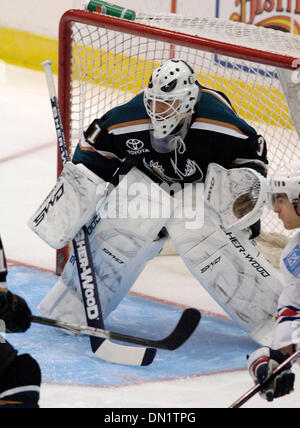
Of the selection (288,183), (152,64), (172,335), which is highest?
(288,183)

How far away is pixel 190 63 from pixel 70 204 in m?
0.85

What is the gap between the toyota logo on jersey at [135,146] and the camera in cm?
338

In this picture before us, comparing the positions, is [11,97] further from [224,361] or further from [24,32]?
[224,361]

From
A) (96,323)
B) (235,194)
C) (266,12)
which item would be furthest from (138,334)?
(266,12)

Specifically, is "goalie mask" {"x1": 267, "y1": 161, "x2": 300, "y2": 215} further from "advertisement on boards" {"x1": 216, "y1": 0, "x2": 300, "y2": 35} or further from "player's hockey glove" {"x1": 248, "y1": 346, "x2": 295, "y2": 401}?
"advertisement on boards" {"x1": 216, "y1": 0, "x2": 300, "y2": 35}

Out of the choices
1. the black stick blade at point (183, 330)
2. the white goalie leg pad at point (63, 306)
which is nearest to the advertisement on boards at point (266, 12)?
the white goalie leg pad at point (63, 306)

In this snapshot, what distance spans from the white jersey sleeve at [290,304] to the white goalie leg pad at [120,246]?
89cm

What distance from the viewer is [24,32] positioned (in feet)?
23.4

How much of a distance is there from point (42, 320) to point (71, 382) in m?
0.39

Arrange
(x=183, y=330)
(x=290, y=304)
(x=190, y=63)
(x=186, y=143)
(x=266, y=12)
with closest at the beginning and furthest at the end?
(x=290, y=304), (x=183, y=330), (x=186, y=143), (x=190, y=63), (x=266, y=12)

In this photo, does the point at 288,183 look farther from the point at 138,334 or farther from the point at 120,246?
the point at 138,334

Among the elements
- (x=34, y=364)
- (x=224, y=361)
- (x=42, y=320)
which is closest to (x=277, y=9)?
(x=224, y=361)

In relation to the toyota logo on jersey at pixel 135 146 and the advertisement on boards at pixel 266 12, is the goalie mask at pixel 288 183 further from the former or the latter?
the advertisement on boards at pixel 266 12

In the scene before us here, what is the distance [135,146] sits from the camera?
11.1 ft
